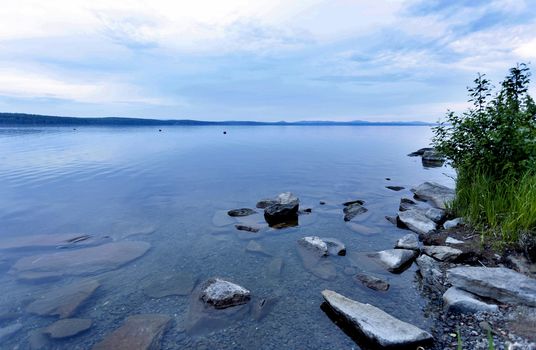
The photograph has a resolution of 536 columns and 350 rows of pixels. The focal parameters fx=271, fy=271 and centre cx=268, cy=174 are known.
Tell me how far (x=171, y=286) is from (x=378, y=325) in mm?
5962

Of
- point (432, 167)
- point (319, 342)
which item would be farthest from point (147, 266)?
point (432, 167)

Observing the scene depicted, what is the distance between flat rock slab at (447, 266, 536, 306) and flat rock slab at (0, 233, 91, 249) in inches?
550

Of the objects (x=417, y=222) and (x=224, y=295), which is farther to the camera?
(x=417, y=222)

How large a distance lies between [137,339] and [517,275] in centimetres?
905

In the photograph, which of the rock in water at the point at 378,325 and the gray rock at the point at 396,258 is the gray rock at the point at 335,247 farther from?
the rock in water at the point at 378,325

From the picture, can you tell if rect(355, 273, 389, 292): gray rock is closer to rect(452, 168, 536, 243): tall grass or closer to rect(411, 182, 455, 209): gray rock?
rect(452, 168, 536, 243): tall grass

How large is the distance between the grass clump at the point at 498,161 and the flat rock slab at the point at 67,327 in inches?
463

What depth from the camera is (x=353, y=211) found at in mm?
15219

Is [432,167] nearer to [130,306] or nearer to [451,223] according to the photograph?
[451,223]

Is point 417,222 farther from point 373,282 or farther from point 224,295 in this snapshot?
point 224,295

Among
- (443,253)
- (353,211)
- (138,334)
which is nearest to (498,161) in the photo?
(443,253)

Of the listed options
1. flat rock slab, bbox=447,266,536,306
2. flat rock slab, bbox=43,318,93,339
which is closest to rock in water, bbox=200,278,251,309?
flat rock slab, bbox=43,318,93,339

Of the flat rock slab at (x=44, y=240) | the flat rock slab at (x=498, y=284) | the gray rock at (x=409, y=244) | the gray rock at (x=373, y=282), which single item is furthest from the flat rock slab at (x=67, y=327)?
the gray rock at (x=409, y=244)

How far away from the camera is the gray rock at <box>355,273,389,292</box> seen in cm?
790
